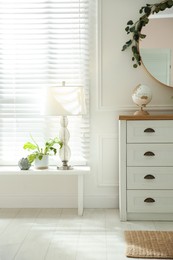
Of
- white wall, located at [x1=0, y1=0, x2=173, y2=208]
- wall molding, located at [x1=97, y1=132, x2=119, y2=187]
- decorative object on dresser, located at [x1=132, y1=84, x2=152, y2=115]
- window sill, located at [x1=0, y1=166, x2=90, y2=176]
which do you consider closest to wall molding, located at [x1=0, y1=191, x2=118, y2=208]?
white wall, located at [x1=0, y1=0, x2=173, y2=208]

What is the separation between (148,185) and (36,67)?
5.03 ft

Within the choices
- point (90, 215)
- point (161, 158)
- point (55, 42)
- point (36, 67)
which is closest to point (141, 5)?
point (55, 42)

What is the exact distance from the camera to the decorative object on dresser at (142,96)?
3904 mm

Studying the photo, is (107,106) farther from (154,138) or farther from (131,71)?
(154,138)

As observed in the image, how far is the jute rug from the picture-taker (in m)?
2.91

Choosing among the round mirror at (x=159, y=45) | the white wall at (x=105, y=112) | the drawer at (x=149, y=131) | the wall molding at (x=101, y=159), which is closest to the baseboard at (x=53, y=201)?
the white wall at (x=105, y=112)

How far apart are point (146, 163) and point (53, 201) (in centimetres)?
106

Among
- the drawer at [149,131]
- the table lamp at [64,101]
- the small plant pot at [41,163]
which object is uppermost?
the table lamp at [64,101]

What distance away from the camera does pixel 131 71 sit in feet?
13.6

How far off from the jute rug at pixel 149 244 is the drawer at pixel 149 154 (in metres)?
0.61

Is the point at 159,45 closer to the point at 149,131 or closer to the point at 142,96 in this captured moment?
the point at 142,96

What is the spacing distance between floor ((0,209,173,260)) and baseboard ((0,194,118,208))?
99mm

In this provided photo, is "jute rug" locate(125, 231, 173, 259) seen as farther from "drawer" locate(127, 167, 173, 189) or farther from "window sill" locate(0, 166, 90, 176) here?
"window sill" locate(0, 166, 90, 176)

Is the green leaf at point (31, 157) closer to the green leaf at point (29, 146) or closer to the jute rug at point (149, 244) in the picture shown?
the green leaf at point (29, 146)
